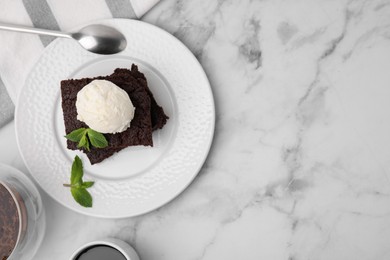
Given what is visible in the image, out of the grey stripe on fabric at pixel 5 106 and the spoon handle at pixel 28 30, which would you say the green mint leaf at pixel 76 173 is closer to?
the grey stripe on fabric at pixel 5 106

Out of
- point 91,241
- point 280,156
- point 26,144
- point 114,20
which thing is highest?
point 114,20

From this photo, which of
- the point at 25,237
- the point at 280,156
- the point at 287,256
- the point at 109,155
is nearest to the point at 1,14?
the point at 109,155

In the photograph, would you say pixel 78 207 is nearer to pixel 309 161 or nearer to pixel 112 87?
pixel 112 87

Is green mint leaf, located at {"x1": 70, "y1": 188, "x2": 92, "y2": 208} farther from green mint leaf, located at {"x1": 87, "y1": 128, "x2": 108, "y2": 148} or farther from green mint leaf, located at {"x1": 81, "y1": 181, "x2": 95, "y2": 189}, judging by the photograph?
green mint leaf, located at {"x1": 87, "y1": 128, "x2": 108, "y2": 148}

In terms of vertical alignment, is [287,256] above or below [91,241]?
below

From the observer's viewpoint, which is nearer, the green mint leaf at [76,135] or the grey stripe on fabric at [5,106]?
the green mint leaf at [76,135]

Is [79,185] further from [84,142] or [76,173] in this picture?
[84,142]

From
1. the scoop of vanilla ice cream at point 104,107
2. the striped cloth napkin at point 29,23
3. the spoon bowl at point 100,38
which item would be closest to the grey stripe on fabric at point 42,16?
the striped cloth napkin at point 29,23
